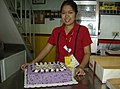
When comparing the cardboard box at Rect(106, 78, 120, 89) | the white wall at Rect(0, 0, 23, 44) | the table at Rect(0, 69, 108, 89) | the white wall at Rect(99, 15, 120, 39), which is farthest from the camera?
the white wall at Rect(99, 15, 120, 39)

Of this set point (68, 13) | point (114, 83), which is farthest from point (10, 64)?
point (114, 83)

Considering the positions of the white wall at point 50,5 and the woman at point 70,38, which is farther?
the white wall at point 50,5

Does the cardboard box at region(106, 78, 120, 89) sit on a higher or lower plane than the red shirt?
lower

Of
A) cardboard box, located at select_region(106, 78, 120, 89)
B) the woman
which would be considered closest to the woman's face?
the woman

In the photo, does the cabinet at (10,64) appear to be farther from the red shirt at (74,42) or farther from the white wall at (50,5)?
the white wall at (50,5)

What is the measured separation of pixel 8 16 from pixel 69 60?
1495mm

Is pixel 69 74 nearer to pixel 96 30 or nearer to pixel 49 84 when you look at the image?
pixel 49 84

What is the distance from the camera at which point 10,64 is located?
2.30m

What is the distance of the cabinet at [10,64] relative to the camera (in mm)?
2098

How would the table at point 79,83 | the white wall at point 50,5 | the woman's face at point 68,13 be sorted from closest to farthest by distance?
1. the table at point 79,83
2. the woman's face at point 68,13
3. the white wall at point 50,5

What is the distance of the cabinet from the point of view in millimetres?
2098

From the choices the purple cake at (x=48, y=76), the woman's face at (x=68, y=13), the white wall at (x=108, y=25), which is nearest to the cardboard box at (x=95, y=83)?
the purple cake at (x=48, y=76)

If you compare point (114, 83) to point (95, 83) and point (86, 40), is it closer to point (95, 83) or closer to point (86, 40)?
point (95, 83)

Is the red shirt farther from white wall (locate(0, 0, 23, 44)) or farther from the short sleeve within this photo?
white wall (locate(0, 0, 23, 44))
